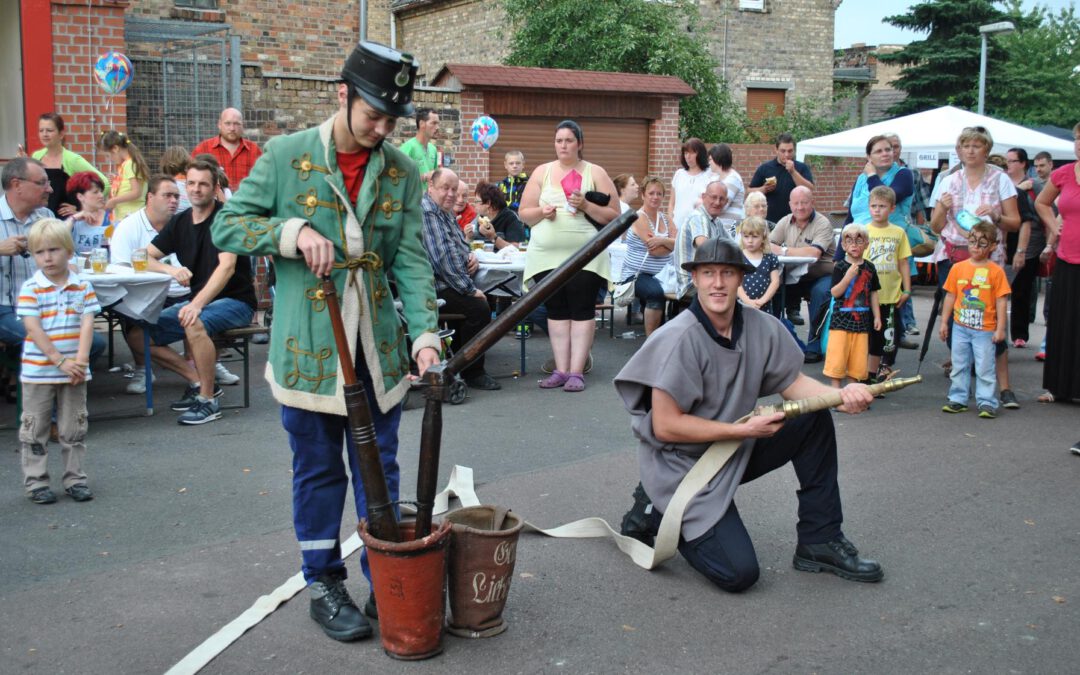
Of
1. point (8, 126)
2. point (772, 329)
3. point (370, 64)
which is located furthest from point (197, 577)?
point (8, 126)

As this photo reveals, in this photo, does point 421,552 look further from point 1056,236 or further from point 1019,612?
point 1056,236

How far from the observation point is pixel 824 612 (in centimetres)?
443

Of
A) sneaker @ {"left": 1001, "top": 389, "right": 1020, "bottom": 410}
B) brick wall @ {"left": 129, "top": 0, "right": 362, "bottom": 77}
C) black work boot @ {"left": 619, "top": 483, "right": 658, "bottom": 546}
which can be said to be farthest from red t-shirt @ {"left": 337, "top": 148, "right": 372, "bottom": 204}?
brick wall @ {"left": 129, "top": 0, "right": 362, "bottom": 77}

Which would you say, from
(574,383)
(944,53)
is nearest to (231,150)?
(574,383)

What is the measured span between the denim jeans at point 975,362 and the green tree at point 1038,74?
1049 inches

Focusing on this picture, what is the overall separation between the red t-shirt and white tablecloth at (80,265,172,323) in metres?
4.03

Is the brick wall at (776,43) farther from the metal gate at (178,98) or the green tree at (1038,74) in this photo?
the metal gate at (178,98)

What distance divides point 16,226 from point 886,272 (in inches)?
256

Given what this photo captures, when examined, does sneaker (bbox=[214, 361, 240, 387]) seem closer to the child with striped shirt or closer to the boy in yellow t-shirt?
the child with striped shirt

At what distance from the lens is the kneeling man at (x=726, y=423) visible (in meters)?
4.60

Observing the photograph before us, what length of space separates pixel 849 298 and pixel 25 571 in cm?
611

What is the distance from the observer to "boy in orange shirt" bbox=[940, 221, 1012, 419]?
8086mm

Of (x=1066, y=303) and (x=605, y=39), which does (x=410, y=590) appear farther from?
(x=605, y=39)

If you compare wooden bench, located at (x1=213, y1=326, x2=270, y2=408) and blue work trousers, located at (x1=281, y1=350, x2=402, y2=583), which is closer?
blue work trousers, located at (x1=281, y1=350, x2=402, y2=583)
